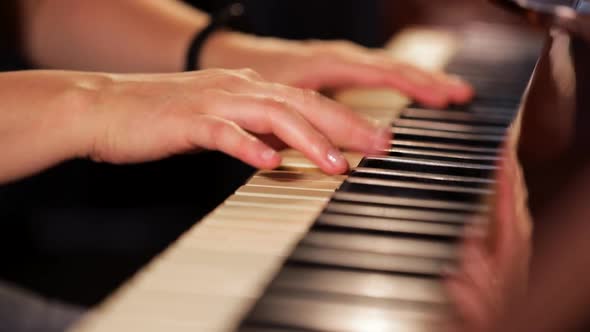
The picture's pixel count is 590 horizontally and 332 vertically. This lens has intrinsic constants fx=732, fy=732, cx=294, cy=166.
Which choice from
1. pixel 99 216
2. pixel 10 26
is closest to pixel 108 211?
pixel 99 216

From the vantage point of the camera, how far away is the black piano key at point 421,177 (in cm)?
60

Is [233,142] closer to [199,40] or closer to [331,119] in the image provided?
[331,119]

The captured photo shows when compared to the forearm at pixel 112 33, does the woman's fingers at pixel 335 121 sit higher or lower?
higher

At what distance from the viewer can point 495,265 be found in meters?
0.43

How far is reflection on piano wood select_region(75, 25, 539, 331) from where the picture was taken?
403mm

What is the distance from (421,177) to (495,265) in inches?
7.5

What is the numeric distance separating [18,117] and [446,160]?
1.34 feet

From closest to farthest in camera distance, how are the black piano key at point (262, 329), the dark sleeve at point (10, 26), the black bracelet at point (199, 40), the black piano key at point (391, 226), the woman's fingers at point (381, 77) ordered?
1. the black piano key at point (262, 329)
2. the black piano key at point (391, 226)
3. the woman's fingers at point (381, 77)
4. the black bracelet at point (199, 40)
5. the dark sleeve at point (10, 26)

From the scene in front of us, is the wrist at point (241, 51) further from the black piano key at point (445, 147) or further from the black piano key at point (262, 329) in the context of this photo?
the black piano key at point (262, 329)

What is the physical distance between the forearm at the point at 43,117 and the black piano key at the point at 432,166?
276 mm

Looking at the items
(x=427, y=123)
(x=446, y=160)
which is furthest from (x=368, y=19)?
(x=446, y=160)

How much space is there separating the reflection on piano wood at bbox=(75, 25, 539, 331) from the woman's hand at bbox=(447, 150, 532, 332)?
0.04 feet

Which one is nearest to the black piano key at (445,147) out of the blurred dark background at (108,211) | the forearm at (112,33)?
the forearm at (112,33)

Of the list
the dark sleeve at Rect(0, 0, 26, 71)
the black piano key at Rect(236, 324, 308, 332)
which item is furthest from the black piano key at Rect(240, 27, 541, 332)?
the dark sleeve at Rect(0, 0, 26, 71)
